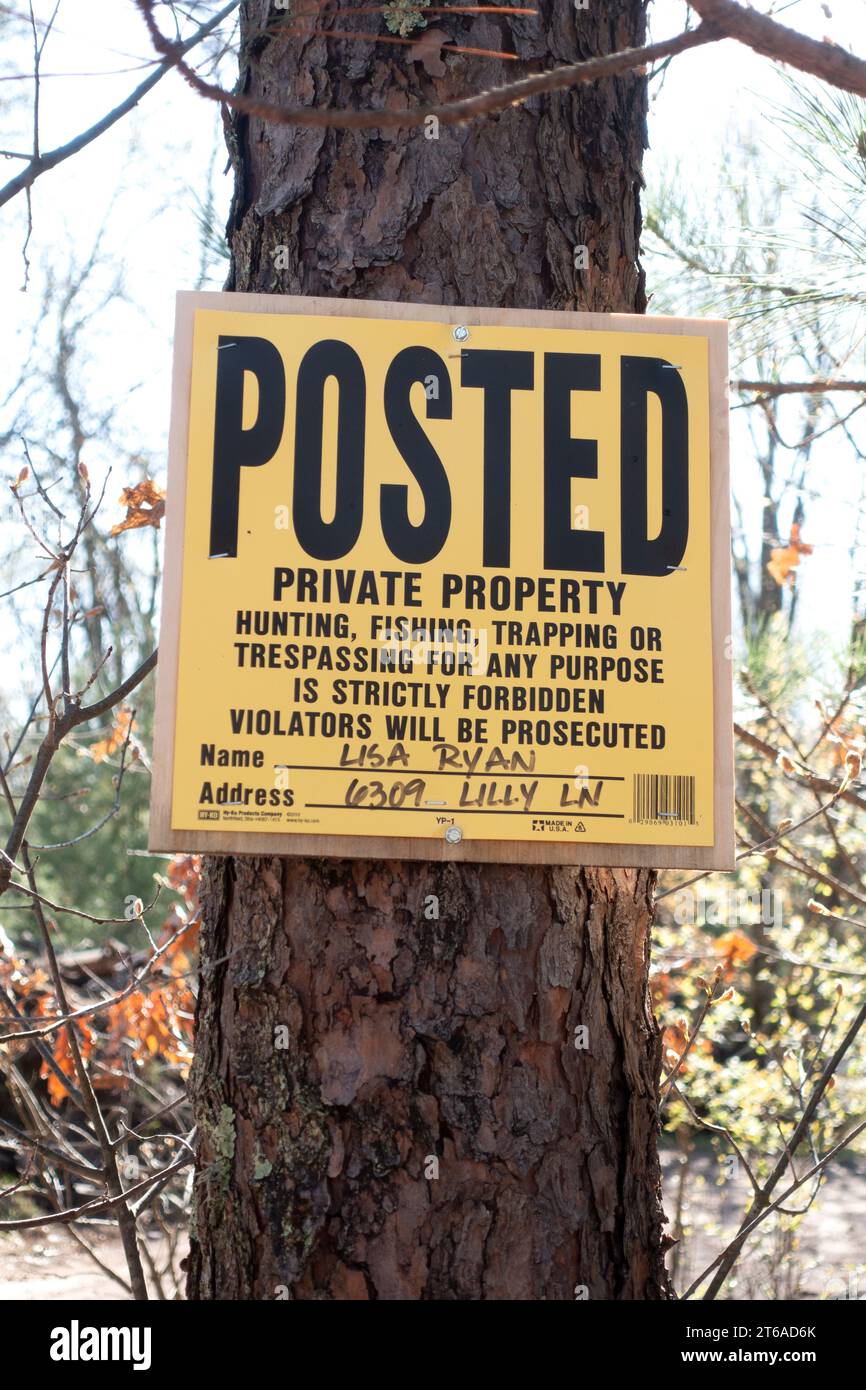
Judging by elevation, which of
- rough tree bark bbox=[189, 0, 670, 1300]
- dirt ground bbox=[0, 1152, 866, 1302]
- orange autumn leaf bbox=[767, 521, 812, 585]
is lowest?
dirt ground bbox=[0, 1152, 866, 1302]

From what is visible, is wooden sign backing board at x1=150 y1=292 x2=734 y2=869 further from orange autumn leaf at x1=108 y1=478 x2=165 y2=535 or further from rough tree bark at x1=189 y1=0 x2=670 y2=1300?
orange autumn leaf at x1=108 y1=478 x2=165 y2=535

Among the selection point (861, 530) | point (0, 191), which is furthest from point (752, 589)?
point (0, 191)

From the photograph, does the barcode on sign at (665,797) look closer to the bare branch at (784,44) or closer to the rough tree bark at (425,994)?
the rough tree bark at (425,994)

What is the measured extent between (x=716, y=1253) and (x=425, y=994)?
5.26 meters

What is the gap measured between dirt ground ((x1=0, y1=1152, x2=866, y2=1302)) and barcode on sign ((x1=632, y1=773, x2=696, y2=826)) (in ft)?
9.72

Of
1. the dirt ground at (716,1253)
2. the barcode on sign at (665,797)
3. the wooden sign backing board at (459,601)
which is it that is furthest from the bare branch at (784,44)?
the dirt ground at (716,1253)

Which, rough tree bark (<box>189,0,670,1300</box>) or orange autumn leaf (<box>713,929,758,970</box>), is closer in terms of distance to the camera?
rough tree bark (<box>189,0,670,1300</box>)

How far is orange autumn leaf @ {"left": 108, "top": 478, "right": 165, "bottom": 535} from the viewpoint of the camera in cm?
252

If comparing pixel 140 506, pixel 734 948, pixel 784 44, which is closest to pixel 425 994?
pixel 784 44

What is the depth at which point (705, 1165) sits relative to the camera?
743 cm

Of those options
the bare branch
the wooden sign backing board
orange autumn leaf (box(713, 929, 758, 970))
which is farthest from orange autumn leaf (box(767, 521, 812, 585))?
the bare branch

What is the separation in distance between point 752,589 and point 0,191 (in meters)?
11.5

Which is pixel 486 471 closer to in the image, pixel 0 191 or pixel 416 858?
pixel 416 858

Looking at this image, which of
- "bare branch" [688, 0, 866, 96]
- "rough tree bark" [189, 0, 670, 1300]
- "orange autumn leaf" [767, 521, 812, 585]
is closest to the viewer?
"bare branch" [688, 0, 866, 96]
